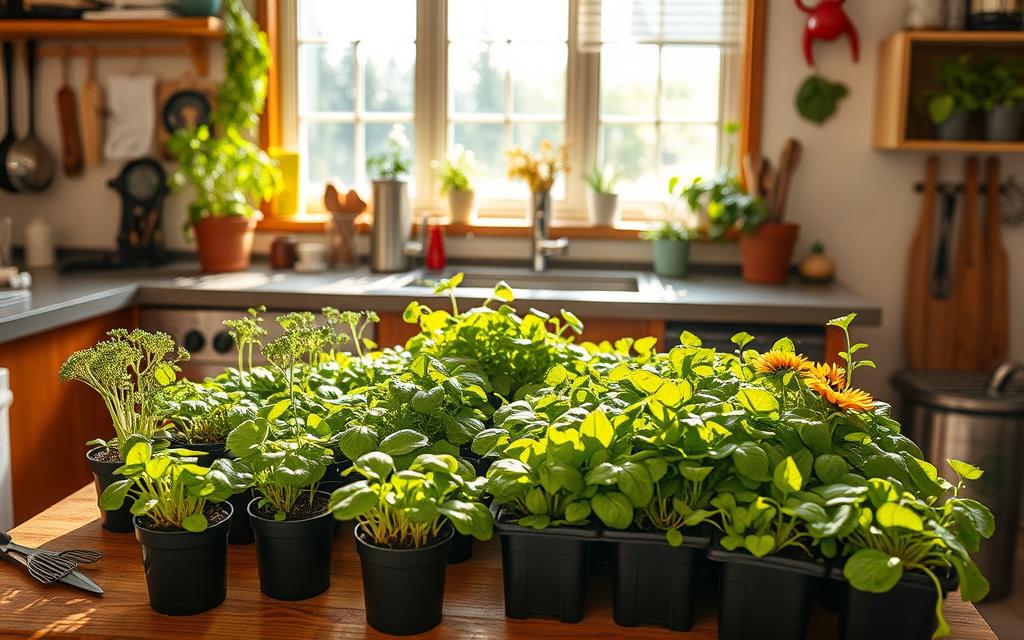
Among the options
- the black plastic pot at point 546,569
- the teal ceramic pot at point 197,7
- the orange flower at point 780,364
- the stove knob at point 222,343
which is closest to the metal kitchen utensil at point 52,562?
the black plastic pot at point 546,569

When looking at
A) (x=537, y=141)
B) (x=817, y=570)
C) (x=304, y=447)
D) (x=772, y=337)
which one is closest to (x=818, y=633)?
(x=817, y=570)

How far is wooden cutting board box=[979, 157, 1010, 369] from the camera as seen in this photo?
3582 mm

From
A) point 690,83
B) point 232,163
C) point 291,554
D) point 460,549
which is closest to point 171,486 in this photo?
point 291,554

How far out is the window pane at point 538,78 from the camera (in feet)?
12.6

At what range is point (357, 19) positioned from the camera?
3902 millimetres

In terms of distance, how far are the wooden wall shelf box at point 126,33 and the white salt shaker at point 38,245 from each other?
68 centimetres

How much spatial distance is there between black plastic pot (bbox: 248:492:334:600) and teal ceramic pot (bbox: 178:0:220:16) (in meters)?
2.88

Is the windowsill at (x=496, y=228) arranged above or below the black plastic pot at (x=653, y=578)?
above

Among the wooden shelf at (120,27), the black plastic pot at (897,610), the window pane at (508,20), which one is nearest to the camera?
the black plastic pot at (897,610)

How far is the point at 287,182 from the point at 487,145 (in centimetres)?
78

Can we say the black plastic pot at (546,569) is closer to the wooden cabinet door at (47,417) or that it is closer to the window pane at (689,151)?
the wooden cabinet door at (47,417)

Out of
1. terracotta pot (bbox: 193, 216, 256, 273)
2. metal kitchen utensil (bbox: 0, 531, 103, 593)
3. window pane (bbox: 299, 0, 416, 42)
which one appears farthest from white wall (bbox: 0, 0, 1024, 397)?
metal kitchen utensil (bbox: 0, 531, 103, 593)

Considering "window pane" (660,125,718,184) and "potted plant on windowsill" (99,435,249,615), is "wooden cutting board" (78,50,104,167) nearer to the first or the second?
"window pane" (660,125,718,184)

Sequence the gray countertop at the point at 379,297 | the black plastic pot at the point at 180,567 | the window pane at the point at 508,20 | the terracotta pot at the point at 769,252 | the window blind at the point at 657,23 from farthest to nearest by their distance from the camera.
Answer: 1. the window pane at the point at 508,20
2. the window blind at the point at 657,23
3. the terracotta pot at the point at 769,252
4. the gray countertop at the point at 379,297
5. the black plastic pot at the point at 180,567
